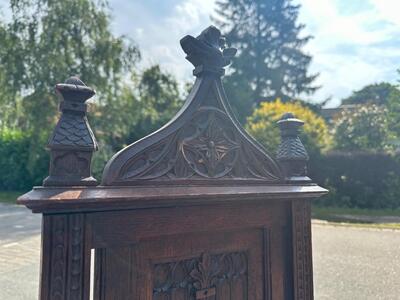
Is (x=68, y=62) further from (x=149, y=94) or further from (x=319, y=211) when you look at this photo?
(x=319, y=211)

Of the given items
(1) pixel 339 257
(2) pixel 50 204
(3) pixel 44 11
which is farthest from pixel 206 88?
(3) pixel 44 11

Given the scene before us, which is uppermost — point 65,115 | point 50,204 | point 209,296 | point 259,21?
point 259,21

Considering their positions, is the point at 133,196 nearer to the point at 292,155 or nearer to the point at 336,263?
the point at 292,155

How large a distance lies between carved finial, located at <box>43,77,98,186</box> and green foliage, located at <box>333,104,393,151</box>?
34.6 feet

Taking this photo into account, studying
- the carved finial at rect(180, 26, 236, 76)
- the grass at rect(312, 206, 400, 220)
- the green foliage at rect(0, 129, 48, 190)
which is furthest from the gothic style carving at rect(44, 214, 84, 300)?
the green foliage at rect(0, 129, 48, 190)

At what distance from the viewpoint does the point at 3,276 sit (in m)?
3.16

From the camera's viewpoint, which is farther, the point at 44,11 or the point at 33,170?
the point at 33,170

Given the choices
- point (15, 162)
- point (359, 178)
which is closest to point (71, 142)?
point (359, 178)

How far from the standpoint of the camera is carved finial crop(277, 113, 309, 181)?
46.5 inches

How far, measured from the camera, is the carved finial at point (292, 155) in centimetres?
118

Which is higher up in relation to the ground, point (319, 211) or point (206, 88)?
point (206, 88)

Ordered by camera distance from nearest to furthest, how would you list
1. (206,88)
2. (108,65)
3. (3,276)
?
(206,88) < (3,276) < (108,65)

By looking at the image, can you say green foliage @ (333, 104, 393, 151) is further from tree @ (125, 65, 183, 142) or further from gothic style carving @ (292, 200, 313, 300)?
gothic style carving @ (292, 200, 313, 300)

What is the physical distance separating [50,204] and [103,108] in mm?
9613
